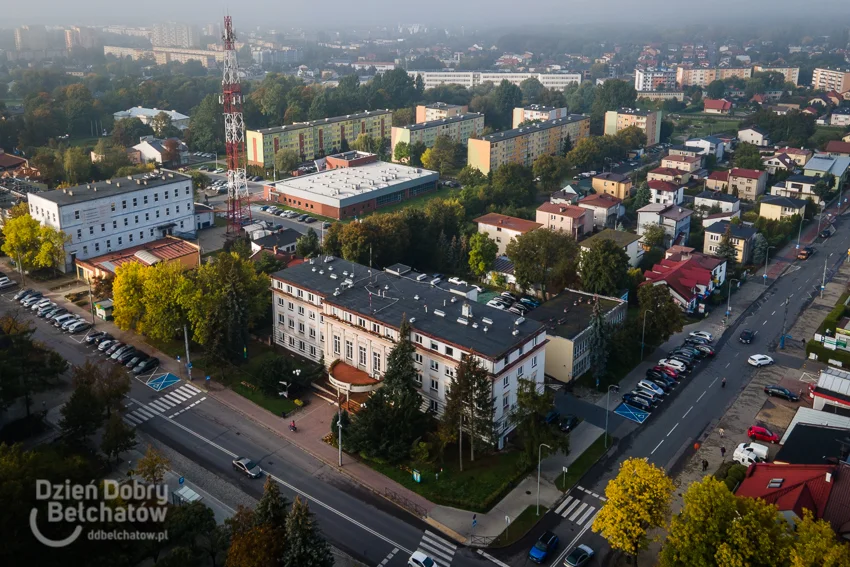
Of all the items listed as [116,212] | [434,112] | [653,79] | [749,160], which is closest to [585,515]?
[116,212]

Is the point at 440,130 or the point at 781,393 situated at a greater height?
the point at 440,130

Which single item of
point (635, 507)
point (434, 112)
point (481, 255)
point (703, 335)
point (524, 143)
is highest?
point (434, 112)

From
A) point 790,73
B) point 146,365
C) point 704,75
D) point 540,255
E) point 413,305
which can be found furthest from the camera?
point 704,75

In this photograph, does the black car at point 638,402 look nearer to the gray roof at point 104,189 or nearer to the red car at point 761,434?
the red car at point 761,434

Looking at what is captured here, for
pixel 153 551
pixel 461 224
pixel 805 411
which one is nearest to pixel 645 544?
pixel 805 411

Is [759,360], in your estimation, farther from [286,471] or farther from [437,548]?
[286,471]

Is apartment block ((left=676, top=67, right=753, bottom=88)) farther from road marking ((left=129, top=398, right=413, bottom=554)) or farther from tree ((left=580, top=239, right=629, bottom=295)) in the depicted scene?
road marking ((left=129, top=398, right=413, bottom=554))

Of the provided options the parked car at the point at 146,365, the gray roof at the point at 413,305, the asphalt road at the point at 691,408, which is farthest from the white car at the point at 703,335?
the parked car at the point at 146,365
